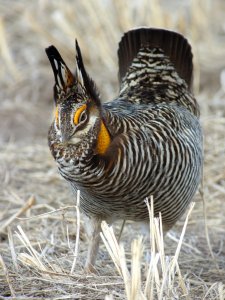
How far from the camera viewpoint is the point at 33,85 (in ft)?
27.2

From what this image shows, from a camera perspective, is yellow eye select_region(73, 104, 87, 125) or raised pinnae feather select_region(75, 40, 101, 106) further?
raised pinnae feather select_region(75, 40, 101, 106)

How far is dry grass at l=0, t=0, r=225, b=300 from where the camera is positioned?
3555mm

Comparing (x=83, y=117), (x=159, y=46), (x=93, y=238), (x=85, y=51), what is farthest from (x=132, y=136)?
(x=85, y=51)

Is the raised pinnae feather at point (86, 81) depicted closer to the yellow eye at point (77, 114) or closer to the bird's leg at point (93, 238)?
the yellow eye at point (77, 114)

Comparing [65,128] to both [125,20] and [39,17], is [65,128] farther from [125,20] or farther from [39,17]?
[39,17]

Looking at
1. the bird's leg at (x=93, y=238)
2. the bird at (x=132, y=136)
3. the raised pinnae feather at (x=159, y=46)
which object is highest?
the raised pinnae feather at (x=159, y=46)

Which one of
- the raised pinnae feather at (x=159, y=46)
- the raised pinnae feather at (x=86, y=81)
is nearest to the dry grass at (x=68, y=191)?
the raised pinnae feather at (x=86, y=81)

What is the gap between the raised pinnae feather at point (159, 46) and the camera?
5.16 metres

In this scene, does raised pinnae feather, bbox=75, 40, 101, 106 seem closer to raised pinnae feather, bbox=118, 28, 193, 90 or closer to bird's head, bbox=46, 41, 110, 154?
bird's head, bbox=46, 41, 110, 154

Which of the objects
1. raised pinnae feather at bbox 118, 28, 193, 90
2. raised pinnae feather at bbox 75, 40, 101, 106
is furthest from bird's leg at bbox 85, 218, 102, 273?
raised pinnae feather at bbox 118, 28, 193, 90

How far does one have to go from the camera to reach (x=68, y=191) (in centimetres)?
608

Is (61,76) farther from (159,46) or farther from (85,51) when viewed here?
(85,51)

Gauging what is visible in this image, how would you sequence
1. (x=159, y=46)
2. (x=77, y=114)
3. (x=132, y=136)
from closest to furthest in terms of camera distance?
(x=77, y=114)
(x=132, y=136)
(x=159, y=46)

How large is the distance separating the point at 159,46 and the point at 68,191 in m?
1.47
